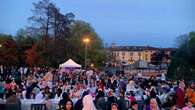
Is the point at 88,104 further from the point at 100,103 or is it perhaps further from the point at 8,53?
the point at 8,53

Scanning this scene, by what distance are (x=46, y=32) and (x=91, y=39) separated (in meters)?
26.4

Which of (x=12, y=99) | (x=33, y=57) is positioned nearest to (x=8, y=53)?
(x=33, y=57)

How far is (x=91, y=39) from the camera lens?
337 feet

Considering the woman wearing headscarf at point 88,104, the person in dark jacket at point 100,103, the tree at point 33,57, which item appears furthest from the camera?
the tree at point 33,57

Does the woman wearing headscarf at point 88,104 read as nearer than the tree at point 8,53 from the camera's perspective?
Yes

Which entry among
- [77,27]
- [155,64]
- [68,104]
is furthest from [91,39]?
[68,104]

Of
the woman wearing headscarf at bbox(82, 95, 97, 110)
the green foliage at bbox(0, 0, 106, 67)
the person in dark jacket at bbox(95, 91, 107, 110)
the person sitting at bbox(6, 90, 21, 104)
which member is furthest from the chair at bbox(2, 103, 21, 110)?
the green foliage at bbox(0, 0, 106, 67)

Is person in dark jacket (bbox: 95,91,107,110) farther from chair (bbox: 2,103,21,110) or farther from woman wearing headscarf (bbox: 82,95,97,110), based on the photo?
woman wearing headscarf (bbox: 82,95,97,110)

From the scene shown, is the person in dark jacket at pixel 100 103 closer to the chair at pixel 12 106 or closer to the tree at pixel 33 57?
the chair at pixel 12 106

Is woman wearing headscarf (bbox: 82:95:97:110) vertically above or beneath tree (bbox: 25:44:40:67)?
→ above

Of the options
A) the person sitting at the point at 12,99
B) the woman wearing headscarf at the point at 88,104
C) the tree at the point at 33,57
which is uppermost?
the woman wearing headscarf at the point at 88,104

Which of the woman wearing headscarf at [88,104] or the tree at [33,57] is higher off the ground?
the woman wearing headscarf at [88,104]

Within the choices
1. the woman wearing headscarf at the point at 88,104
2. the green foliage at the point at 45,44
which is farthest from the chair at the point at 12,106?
the green foliage at the point at 45,44

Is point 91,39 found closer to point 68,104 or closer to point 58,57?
point 58,57
